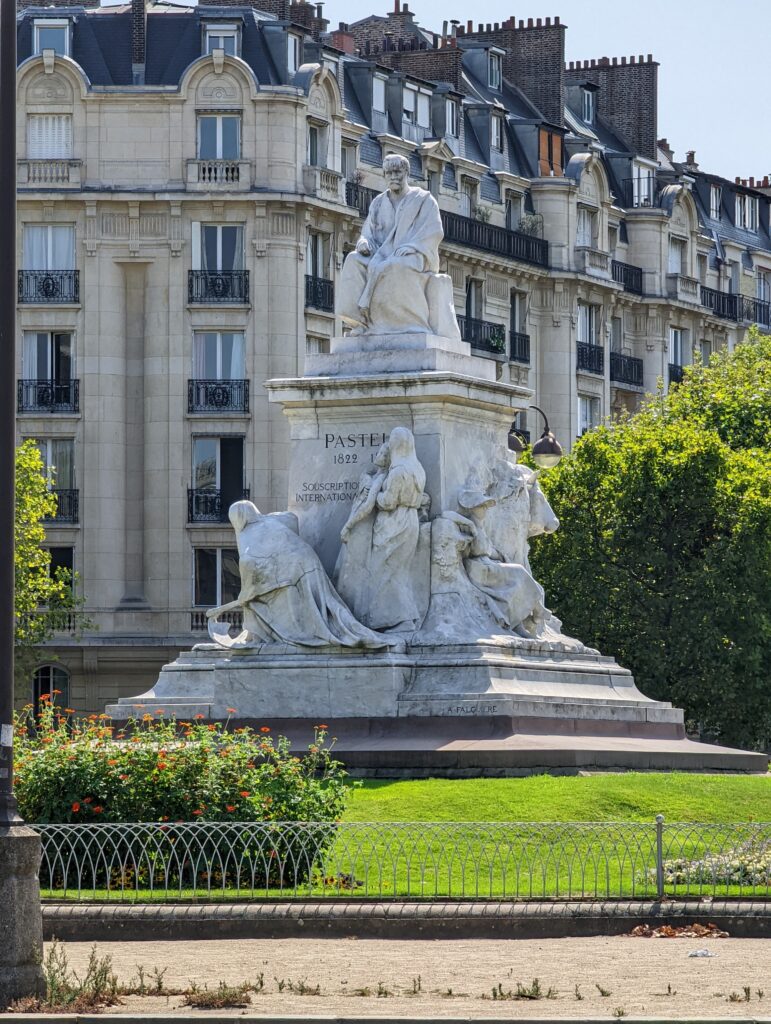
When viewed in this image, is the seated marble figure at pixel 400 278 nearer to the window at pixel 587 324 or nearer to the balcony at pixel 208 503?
the balcony at pixel 208 503

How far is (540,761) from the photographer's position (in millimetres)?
29828

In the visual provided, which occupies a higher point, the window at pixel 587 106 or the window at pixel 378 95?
the window at pixel 587 106

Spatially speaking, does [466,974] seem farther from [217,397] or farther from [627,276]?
[627,276]

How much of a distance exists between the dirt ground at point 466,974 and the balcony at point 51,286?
149 ft

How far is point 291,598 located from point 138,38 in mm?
38479

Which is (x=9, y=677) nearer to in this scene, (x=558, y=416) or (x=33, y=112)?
(x=33, y=112)

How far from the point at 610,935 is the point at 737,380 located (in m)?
48.0

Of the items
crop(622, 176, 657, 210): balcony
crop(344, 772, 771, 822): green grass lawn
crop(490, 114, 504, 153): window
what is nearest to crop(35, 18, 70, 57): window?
crop(490, 114, 504, 153): window

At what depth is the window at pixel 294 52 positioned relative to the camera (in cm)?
6962

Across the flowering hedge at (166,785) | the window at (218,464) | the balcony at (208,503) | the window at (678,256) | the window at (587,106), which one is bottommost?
the flowering hedge at (166,785)

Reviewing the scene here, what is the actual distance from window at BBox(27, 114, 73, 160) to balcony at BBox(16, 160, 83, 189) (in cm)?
26

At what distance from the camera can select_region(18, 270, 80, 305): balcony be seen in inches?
2640

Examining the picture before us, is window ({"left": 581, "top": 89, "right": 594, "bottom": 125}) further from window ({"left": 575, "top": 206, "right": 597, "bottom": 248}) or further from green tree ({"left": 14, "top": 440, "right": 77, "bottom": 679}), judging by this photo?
green tree ({"left": 14, "top": 440, "right": 77, "bottom": 679})

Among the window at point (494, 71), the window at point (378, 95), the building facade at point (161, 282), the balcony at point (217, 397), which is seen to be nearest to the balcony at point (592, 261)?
the window at point (494, 71)
